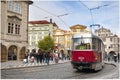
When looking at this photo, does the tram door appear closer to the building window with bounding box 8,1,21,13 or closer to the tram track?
the building window with bounding box 8,1,21,13

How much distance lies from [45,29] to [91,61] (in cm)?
9060

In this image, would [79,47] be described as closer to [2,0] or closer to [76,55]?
[76,55]

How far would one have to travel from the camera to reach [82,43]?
2059 centimetres

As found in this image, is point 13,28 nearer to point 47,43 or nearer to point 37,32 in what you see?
point 47,43

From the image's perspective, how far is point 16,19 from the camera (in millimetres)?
43844

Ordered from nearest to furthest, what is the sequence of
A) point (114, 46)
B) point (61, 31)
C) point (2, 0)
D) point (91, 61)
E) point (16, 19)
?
1. point (91, 61)
2. point (2, 0)
3. point (16, 19)
4. point (61, 31)
5. point (114, 46)

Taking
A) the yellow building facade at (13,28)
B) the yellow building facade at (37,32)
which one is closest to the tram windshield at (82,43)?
the yellow building facade at (13,28)

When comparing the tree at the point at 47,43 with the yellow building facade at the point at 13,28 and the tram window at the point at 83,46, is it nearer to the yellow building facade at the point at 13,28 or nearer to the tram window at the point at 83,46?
the yellow building facade at the point at 13,28

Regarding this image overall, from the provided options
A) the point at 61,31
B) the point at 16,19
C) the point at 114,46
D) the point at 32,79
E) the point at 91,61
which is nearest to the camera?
the point at 32,79

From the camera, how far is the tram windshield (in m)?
20.4

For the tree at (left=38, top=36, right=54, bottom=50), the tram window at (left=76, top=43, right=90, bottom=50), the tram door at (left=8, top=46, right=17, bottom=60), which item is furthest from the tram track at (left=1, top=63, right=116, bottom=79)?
the tree at (left=38, top=36, right=54, bottom=50)

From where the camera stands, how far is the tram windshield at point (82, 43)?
20391 millimetres

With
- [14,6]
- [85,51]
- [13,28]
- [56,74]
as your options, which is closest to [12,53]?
[13,28]

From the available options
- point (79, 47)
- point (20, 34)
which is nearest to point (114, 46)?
point (20, 34)
